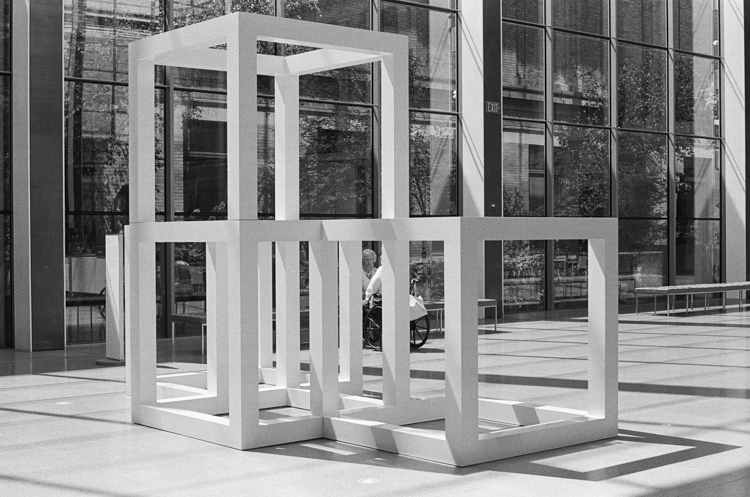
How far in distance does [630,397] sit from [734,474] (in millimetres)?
3098

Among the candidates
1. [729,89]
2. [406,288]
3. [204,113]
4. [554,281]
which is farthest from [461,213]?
[406,288]

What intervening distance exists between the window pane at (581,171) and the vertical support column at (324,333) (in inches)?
526

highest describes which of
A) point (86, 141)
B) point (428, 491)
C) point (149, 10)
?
point (149, 10)

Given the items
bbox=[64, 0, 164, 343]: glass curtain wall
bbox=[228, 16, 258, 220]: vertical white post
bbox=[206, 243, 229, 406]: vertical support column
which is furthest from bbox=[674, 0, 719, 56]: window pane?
bbox=[228, 16, 258, 220]: vertical white post

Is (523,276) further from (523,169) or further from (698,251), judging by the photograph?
(698,251)

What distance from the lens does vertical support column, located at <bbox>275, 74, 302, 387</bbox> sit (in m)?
8.35

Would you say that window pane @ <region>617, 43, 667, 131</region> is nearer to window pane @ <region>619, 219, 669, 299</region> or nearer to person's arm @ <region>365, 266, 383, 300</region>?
window pane @ <region>619, 219, 669, 299</region>

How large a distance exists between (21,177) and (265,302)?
5.93 metres

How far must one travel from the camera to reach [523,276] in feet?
63.7

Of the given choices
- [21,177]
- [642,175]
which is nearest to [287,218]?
[21,177]

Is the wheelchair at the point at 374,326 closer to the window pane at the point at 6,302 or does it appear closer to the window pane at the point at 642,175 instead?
the window pane at the point at 6,302

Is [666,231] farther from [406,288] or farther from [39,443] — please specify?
[39,443]

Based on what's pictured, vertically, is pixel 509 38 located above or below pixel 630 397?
above

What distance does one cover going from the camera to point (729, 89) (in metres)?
23.4
